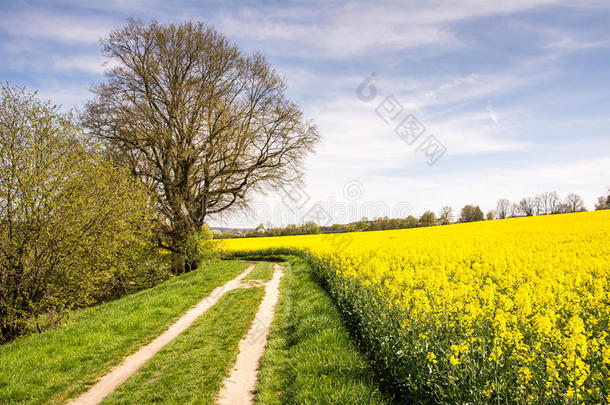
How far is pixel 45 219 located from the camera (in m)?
7.66

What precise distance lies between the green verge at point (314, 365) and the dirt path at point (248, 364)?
0.55 ft

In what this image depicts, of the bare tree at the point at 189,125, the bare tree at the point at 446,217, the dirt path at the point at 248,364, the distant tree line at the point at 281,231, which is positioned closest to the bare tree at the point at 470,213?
the bare tree at the point at 446,217

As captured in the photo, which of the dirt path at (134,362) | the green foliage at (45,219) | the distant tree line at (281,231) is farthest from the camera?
the distant tree line at (281,231)

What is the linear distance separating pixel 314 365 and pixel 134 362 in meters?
3.89

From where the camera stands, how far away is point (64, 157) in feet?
26.7

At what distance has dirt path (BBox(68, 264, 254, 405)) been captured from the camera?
4801 mm

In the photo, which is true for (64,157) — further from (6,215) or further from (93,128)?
(93,128)

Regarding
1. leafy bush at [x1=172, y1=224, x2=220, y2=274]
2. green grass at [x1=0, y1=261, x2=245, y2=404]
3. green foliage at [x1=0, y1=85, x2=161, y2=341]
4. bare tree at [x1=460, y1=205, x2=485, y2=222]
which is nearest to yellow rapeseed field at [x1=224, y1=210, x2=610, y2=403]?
green grass at [x1=0, y1=261, x2=245, y2=404]

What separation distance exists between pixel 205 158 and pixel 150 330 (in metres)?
12.7


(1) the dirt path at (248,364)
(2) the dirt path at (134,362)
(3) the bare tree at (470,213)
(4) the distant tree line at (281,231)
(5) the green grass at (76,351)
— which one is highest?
(3) the bare tree at (470,213)

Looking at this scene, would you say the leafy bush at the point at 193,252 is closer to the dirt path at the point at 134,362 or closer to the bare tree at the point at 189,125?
the bare tree at the point at 189,125

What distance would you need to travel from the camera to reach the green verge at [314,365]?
4.19 m

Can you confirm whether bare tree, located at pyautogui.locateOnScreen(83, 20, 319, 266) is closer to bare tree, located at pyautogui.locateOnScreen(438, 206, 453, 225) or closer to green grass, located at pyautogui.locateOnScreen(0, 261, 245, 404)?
green grass, located at pyautogui.locateOnScreen(0, 261, 245, 404)

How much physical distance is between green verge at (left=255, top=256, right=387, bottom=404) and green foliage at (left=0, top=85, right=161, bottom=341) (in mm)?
6069
